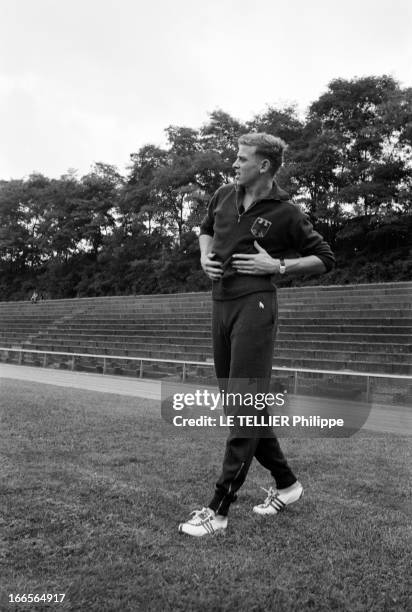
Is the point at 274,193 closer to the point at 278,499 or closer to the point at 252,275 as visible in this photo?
the point at 252,275

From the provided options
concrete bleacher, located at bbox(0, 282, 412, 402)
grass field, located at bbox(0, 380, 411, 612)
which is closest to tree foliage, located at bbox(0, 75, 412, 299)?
concrete bleacher, located at bbox(0, 282, 412, 402)

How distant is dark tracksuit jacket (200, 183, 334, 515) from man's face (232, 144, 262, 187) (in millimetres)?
97

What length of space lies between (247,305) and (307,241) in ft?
1.57

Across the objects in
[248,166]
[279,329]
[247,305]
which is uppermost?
[248,166]

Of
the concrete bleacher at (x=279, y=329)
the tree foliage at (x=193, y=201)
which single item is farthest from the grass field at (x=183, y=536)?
the tree foliage at (x=193, y=201)

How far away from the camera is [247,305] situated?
2.47 metres

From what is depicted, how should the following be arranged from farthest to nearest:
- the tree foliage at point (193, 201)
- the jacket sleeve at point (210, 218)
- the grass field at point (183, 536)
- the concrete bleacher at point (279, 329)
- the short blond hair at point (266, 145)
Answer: the tree foliage at point (193, 201) → the concrete bleacher at point (279, 329) → the jacket sleeve at point (210, 218) → the short blond hair at point (266, 145) → the grass field at point (183, 536)

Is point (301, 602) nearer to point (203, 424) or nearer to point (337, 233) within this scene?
point (203, 424)

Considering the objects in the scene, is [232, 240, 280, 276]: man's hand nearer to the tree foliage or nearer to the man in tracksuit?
the man in tracksuit

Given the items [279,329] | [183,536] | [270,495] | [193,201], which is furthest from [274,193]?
[193,201]

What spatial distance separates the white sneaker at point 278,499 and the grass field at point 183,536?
56 millimetres

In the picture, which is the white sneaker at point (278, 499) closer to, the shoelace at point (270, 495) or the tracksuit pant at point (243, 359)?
the shoelace at point (270, 495)

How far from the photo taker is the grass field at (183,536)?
175 cm

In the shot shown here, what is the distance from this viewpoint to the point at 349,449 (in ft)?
12.8
